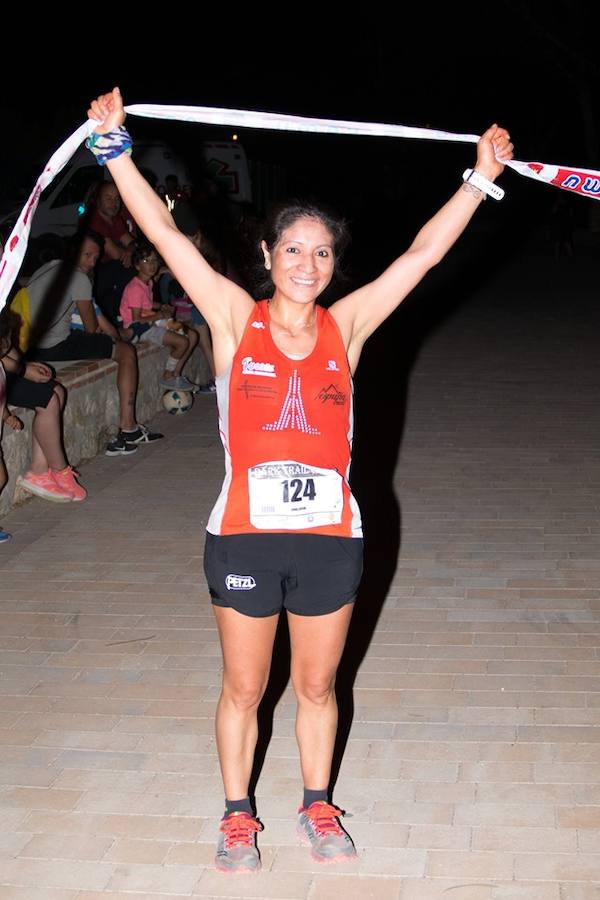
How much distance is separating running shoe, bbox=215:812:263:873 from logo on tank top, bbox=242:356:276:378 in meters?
1.44

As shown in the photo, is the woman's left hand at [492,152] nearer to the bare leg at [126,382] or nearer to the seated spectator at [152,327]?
the bare leg at [126,382]

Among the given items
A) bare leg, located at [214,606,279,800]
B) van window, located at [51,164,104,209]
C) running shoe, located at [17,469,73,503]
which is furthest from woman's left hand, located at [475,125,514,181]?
van window, located at [51,164,104,209]

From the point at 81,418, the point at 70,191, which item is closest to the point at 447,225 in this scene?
the point at 81,418

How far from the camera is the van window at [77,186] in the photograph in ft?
60.7

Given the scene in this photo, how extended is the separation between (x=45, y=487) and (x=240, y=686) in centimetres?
475

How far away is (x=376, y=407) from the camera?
11.8m

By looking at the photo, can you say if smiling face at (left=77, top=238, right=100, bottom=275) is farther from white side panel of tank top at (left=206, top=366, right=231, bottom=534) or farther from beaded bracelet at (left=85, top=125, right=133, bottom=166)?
white side panel of tank top at (left=206, top=366, right=231, bottom=534)

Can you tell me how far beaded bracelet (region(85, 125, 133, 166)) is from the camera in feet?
12.7

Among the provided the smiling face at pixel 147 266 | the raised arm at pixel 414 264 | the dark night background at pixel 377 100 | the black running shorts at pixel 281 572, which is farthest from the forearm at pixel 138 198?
the smiling face at pixel 147 266

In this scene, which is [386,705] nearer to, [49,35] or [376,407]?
[376,407]

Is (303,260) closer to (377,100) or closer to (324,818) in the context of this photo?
(324,818)

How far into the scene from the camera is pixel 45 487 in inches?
328

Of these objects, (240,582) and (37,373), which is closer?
(240,582)

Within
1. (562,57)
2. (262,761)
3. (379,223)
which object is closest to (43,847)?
(262,761)
